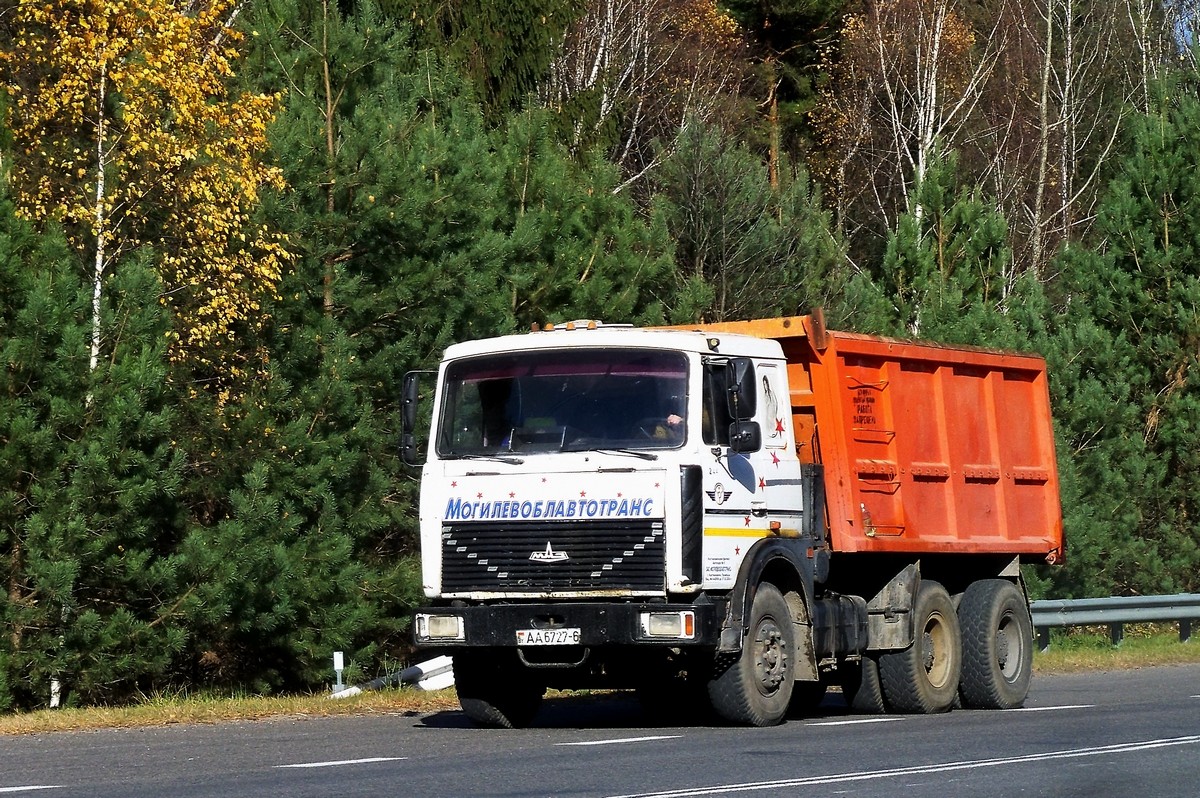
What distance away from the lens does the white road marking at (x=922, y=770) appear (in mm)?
9086

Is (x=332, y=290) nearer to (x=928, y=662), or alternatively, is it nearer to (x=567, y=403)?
(x=928, y=662)

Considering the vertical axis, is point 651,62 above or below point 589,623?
above

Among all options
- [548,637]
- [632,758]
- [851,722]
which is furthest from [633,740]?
[851,722]

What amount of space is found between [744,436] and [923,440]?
3106mm

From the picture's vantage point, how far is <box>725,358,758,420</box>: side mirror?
12992 mm

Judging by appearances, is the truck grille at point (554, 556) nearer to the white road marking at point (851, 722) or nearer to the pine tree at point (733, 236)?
the white road marking at point (851, 722)

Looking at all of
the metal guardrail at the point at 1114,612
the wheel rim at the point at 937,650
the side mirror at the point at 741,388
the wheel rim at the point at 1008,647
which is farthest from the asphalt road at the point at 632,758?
the metal guardrail at the point at 1114,612

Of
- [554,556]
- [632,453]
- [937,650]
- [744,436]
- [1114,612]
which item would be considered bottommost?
[937,650]

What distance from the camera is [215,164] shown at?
21.2m

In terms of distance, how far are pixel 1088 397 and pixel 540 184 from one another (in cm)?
1231

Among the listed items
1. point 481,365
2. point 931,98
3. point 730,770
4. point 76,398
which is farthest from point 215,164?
point 931,98

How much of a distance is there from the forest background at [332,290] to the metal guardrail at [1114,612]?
306 cm

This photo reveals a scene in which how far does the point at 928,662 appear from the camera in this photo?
1581 centimetres

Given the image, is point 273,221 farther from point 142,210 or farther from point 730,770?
point 730,770
